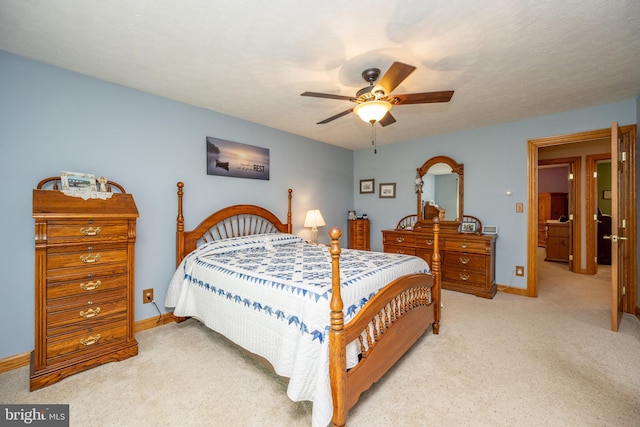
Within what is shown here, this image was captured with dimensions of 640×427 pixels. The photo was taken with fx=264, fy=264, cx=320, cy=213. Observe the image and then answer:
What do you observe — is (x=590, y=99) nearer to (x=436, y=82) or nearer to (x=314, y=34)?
(x=436, y=82)

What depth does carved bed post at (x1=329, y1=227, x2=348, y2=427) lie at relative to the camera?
56.2 inches

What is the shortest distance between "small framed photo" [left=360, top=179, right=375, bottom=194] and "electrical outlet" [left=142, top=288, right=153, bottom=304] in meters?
4.06

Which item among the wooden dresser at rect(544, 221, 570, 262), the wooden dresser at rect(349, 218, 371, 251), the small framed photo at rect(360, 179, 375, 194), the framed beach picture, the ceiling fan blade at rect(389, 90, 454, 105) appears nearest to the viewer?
the ceiling fan blade at rect(389, 90, 454, 105)

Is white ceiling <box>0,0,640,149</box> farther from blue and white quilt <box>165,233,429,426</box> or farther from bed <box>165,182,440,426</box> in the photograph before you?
blue and white quilt <box>165,233,429,426</box>

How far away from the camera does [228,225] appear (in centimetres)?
354

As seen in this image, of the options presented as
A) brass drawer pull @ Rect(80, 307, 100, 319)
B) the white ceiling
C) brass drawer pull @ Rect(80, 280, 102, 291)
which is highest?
the white ceiling

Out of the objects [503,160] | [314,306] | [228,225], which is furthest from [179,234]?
[503,160]

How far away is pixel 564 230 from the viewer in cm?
605

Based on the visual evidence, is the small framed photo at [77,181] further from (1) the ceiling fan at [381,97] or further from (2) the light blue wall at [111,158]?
(1) the ceiling fan at [381,97]

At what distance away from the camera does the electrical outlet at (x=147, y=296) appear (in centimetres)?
283

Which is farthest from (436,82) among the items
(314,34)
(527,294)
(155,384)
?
(155,384)

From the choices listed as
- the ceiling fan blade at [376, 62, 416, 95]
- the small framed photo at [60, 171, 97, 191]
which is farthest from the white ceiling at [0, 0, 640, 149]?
the small framed photo at [60, 171, 97, 191]

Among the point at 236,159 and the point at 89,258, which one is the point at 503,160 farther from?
the point at 89,258

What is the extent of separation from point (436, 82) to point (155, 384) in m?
3.50
